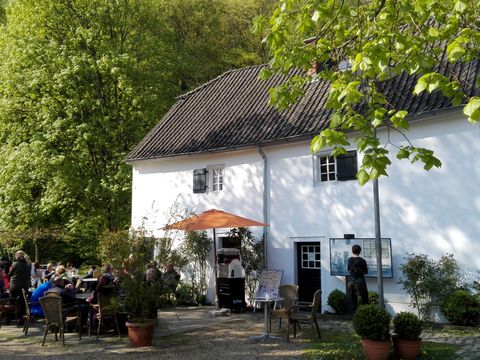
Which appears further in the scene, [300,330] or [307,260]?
[307,260]

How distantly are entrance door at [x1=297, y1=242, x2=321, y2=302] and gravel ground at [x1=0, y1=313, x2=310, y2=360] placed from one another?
132 inches

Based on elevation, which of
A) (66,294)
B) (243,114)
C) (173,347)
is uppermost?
(243,114)

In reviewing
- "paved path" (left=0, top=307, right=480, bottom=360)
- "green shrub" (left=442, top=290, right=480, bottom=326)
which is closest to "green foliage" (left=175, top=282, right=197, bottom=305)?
"paved path" (left=0, top=307, right=480, bottom=360)

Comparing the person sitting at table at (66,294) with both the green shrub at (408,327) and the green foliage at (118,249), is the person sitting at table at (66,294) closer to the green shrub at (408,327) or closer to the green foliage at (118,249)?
the green foliage at (118,249)

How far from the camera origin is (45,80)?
21.5 meters

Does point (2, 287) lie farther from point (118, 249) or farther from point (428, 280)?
point (428, 280)

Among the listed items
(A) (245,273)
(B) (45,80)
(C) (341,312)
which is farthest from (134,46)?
(C) (341,312)

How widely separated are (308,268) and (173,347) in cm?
598

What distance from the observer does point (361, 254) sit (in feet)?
42.3

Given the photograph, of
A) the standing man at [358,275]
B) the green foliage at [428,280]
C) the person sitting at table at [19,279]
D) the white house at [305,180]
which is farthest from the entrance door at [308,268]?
the person sitting at table at [19,279]

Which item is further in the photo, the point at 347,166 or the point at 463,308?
the point at 347,166

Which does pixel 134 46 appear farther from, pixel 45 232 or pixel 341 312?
pixel 341 312

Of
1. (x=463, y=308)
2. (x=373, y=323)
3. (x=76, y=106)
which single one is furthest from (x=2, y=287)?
(x=463, y=308)

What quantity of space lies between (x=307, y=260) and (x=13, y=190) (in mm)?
14233
